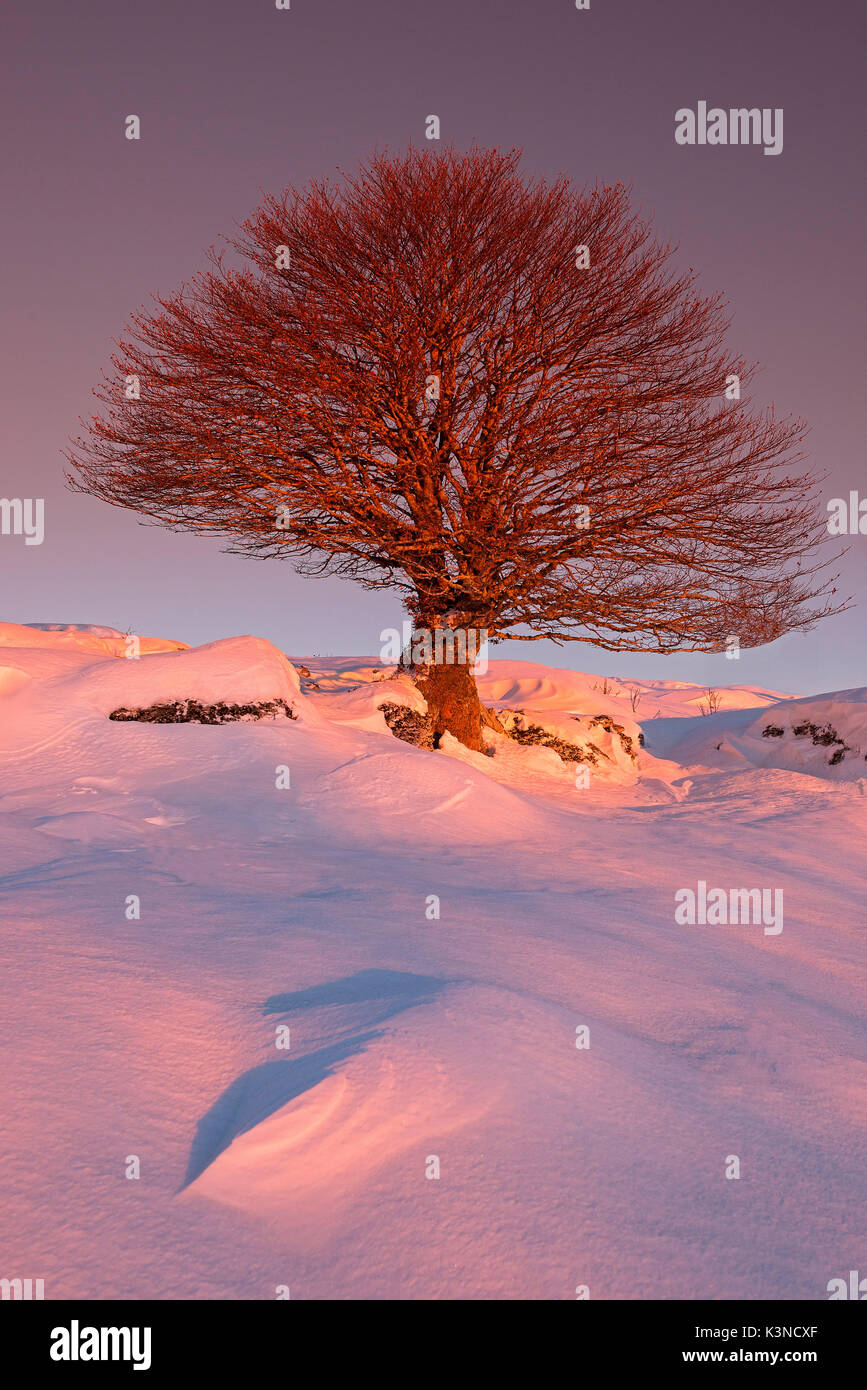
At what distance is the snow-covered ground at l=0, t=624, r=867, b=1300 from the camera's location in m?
1.93

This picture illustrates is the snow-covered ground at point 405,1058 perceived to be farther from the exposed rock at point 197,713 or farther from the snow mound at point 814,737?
the snow mound at point 814,737

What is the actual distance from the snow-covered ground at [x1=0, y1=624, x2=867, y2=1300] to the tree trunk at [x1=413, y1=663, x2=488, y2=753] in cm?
454

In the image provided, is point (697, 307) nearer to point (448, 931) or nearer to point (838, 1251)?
point (448, 931)

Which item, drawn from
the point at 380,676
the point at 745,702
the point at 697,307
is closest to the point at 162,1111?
the point at 697,307

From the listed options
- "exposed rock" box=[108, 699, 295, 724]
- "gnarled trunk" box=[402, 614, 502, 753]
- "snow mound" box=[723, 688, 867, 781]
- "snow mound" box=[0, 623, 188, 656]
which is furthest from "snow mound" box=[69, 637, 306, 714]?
"snow mound" box=[723, 688, 867, 781]

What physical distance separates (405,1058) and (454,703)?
28.3ft

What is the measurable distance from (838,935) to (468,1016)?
3092 millimetres

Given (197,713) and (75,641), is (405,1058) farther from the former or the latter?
(75,641)

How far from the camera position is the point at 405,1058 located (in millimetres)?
2461

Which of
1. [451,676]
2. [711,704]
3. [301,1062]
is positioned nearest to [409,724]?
[451,676]

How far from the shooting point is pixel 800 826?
7691mm

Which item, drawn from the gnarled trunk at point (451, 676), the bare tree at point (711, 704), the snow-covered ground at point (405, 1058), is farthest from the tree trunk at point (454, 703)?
the bare tree at point (711, 704)

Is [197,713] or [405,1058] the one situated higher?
[197,713]

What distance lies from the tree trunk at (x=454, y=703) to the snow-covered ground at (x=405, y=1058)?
14.9ft
